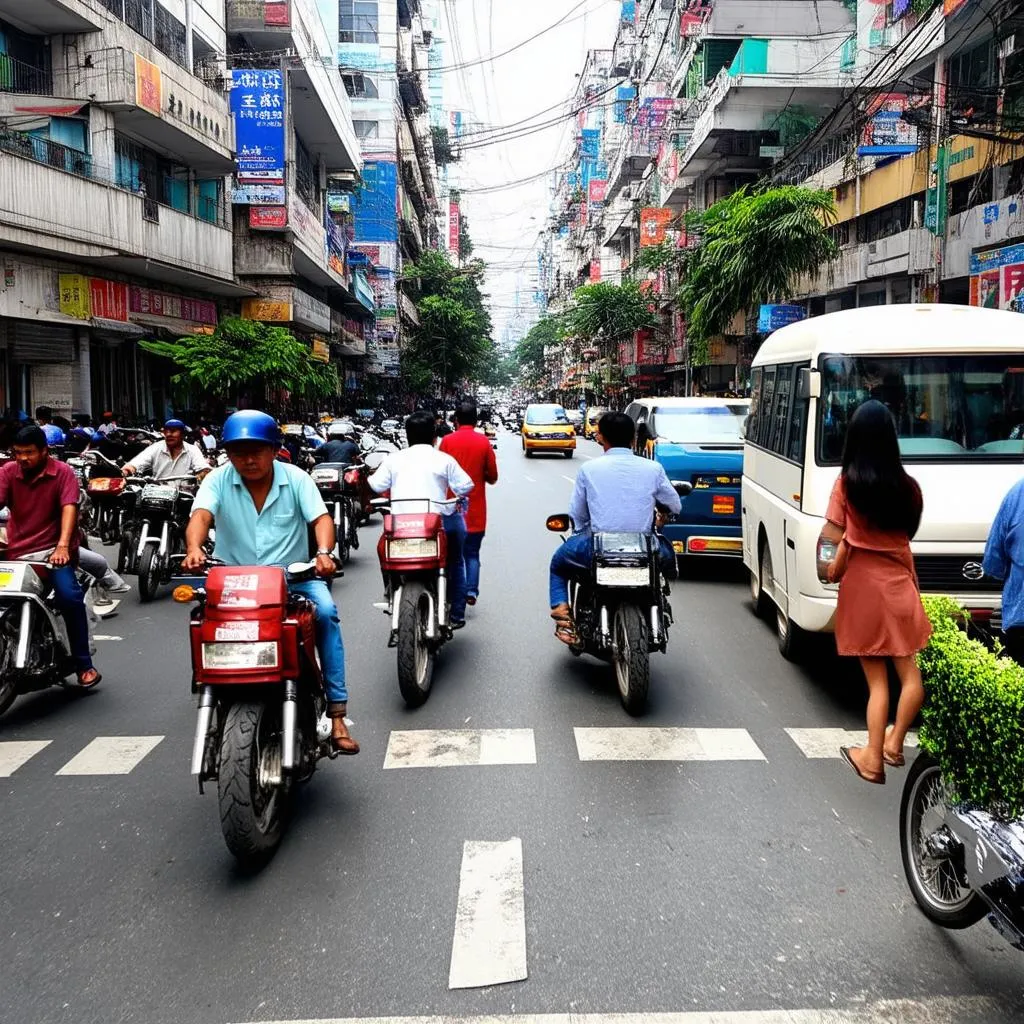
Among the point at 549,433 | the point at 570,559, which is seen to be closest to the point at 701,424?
the point at 570,559

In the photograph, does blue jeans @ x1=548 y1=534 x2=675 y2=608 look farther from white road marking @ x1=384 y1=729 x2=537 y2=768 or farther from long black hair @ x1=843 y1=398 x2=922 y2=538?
long black hair @ x1=843 y1=398 x2=922 y2=538

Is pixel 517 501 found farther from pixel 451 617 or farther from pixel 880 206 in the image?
pixel 880 206

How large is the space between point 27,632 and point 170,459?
177 inches

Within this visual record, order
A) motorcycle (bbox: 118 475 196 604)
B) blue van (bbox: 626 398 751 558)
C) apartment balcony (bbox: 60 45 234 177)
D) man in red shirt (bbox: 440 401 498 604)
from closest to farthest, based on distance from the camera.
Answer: man in red shirt (bbox: 440 401 498 604), motorcycle (bbox: 118 475 196 604), blue van (bbox: 626 398 751 558), apartment balcony (bbox: 60 45 234 177)

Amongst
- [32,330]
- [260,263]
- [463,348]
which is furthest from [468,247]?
[32,330]

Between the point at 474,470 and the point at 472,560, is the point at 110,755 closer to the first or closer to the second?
the point at 472,560

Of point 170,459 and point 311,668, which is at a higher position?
point 170,459

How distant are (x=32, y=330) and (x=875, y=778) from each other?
20093 mm

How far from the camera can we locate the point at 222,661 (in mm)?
4035

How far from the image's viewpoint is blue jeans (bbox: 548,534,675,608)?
654 cm

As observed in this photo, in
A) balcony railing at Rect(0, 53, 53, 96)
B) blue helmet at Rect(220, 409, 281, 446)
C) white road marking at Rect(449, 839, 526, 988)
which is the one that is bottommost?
white road marking at Rect(449, 839, 526, 988)

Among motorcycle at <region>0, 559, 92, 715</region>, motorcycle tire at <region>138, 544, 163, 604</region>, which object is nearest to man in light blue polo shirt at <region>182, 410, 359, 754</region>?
motorcycle at <region>0, 559, 92, 715</region>

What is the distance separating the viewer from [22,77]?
20688 millimetres

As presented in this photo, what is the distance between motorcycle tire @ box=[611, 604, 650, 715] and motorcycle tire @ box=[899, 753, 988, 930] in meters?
2.29
